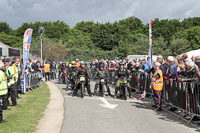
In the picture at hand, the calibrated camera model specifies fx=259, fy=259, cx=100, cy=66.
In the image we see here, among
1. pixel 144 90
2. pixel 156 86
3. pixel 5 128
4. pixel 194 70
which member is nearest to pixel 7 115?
pixel 5 128

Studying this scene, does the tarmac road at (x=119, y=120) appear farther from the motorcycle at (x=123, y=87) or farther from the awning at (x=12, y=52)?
the awning at (x=12, y=52)

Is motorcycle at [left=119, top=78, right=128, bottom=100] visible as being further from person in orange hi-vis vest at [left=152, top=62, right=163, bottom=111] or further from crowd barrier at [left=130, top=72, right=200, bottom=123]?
person in orange hi-vis vest at [left=152, top=62, right=163, bottom=111]

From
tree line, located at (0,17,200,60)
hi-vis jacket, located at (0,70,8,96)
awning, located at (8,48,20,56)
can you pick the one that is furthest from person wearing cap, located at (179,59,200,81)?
tree line, located at (0,17,200,60)

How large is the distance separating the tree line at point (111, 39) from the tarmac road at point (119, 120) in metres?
47.5

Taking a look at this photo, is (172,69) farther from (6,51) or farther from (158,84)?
(6,51)

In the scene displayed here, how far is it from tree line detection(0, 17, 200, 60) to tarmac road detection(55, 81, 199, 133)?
47490 millimetres

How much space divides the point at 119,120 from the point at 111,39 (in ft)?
198

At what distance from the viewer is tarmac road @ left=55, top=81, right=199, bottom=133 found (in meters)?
7.11

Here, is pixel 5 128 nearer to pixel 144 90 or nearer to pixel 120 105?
pixel 120 105

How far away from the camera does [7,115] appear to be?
8727 millimetres

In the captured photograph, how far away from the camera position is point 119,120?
8.26 m

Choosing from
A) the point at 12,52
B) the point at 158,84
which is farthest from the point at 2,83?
the point at 12,52

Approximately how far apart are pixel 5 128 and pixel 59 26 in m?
79.3

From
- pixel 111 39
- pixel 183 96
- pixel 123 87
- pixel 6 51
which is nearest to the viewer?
pixel 183 96
